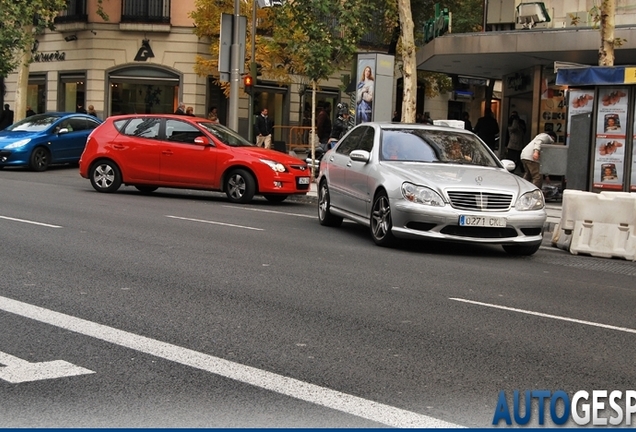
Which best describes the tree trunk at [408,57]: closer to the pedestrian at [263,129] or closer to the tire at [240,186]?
the tire at [240,186]

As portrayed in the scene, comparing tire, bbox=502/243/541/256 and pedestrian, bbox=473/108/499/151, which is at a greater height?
pedestrian, bbox=473/108/499/151

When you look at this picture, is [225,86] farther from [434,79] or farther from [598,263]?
[598,263]

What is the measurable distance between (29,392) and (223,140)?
14.5 m

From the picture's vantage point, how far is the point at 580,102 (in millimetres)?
19609

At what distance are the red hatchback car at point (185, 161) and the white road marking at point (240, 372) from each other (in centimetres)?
1153

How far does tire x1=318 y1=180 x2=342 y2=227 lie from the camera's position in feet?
50.2

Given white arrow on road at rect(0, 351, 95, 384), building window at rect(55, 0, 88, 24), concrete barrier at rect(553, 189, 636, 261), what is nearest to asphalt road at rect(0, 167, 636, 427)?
white arrow on road at rect(0, 351, 95, 384)

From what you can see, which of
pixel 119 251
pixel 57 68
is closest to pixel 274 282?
pixel 119 251

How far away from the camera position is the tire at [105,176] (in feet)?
65.6

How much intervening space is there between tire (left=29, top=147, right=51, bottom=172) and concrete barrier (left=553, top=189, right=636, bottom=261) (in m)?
16.4

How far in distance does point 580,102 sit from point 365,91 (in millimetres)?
5789

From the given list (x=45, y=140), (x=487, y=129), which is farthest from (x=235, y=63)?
(x=487, y=129)

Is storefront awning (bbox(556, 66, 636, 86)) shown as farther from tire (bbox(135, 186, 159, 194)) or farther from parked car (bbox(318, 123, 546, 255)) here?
tire (bbox(135, 186, 159, 194))

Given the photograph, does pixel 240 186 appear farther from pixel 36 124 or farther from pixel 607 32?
pixel 36 124
